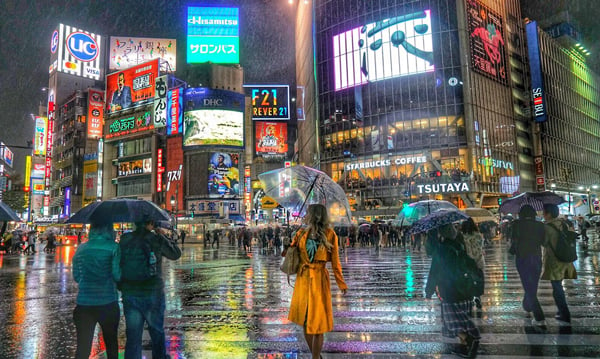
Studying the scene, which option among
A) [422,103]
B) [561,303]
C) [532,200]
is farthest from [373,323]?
[422,103]

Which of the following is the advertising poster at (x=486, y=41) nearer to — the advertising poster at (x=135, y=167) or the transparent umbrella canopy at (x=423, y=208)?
the transparent umbrella canopy at (x=423, y=208)

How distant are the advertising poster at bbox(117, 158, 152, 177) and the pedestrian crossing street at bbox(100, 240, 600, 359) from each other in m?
66.7

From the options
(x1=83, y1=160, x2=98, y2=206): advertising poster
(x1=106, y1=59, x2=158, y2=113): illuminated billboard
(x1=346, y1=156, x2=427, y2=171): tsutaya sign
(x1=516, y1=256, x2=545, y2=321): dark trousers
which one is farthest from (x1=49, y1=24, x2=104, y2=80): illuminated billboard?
(x1=516, y1=256, x2=545, y2=321): dark trousers

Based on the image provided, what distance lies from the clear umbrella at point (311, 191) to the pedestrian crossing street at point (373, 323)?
6.52 ft

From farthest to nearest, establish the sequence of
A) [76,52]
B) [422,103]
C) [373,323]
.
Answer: [76,52] < [422,103] < [373,323]

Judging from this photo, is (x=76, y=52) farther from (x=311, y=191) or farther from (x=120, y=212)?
(x=120, y=212)

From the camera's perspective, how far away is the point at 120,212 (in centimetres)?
456

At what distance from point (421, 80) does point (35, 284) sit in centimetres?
5255

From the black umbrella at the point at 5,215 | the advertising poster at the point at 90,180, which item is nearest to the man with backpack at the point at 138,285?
the black umbrella at the point at 5,215

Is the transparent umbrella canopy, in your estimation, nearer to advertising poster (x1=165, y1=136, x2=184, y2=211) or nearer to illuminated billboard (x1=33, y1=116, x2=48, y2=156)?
advertising poster (x1=165, y1=136, x2=184, y2=211)

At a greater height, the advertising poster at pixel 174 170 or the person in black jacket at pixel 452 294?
the advertising poster at pixel 174 170

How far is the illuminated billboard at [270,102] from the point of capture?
8512 cm

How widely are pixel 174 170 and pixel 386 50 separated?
130 ft

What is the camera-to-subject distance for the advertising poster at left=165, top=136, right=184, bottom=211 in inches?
2758
